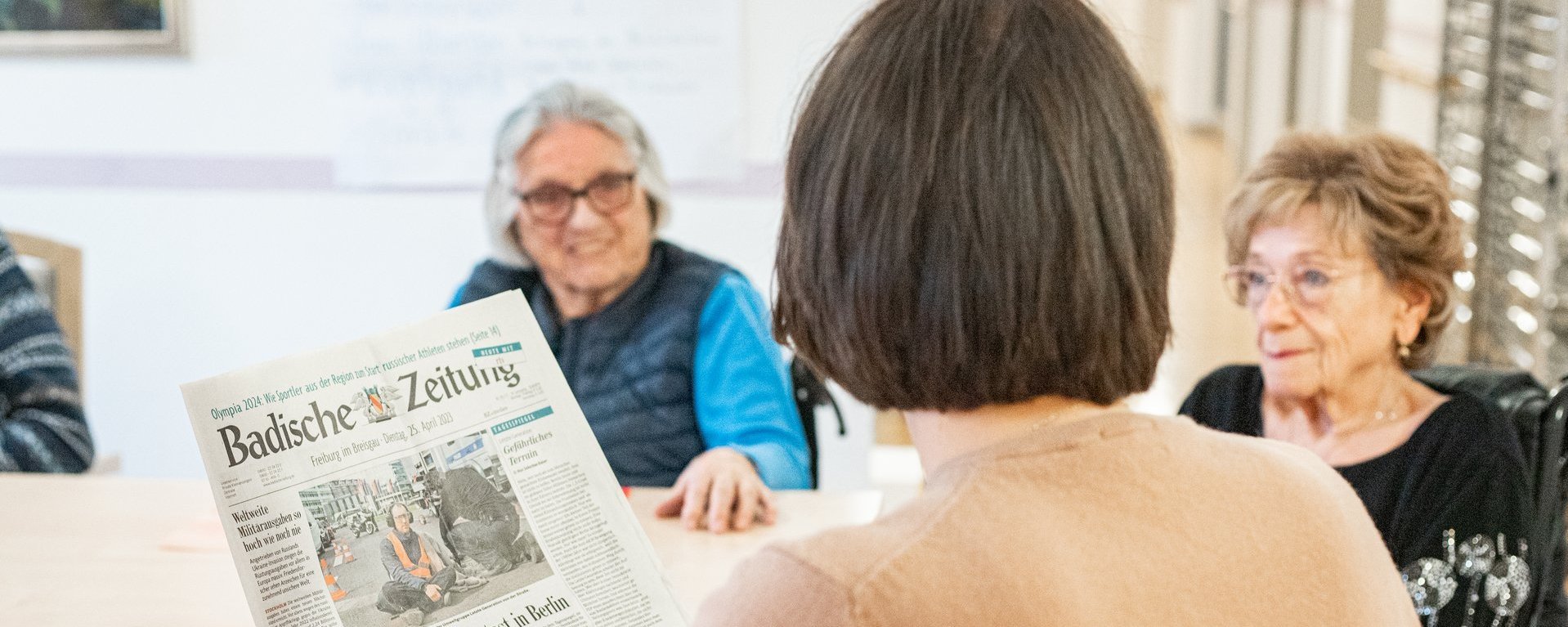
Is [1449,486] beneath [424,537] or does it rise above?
beneath

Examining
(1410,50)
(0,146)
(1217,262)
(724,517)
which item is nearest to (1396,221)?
(724,517)

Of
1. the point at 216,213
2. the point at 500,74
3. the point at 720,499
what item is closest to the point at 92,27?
the point at 216,213

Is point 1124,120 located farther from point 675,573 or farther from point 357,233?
point 357,233

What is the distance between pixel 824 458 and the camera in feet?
10.2

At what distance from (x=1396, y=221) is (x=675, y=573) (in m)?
0.94

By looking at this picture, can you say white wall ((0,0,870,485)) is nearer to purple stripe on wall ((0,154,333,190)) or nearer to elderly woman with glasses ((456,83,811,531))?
purple stripe on wall ((0,154,333,190))

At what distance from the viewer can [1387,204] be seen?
1.57 m

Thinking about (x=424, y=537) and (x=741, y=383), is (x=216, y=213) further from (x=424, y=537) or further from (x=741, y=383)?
(x=424, y=537)

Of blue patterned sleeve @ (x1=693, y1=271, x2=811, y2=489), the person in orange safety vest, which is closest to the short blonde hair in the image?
blue patterned sleeve @ (x1=693, y1=271, x2=811, y2=489)

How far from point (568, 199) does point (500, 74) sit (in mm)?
1219

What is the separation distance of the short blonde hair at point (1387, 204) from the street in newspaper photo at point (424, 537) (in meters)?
1.03

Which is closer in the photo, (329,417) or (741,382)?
(329,417)

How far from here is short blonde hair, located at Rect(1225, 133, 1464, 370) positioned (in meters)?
1.57

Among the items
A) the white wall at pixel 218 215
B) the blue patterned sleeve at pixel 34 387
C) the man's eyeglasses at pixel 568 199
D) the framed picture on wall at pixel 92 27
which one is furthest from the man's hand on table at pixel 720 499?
the framed picture on wall at pixel 92 27
